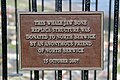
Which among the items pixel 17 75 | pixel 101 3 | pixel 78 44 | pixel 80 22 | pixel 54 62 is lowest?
pixel 17 75

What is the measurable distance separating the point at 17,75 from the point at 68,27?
3.15 feet

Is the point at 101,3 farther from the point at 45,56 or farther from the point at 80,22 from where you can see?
the point at 45,56

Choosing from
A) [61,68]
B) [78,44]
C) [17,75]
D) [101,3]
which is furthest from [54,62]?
[101,3]

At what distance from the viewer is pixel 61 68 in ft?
8.65

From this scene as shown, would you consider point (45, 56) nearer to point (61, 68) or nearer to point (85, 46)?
point (61, 68)

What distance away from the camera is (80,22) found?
8.52 feet

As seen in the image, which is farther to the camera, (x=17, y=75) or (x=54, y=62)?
(x=17, y=75)

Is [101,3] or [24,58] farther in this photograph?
[101,3]

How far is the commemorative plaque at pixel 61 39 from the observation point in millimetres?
2598

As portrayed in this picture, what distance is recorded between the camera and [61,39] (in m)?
2.61

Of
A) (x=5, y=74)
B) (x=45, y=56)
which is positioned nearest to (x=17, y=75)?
(x=5, y=74)

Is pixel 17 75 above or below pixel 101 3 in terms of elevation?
below

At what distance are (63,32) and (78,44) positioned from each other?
0.17 m

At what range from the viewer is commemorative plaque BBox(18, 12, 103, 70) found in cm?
260
